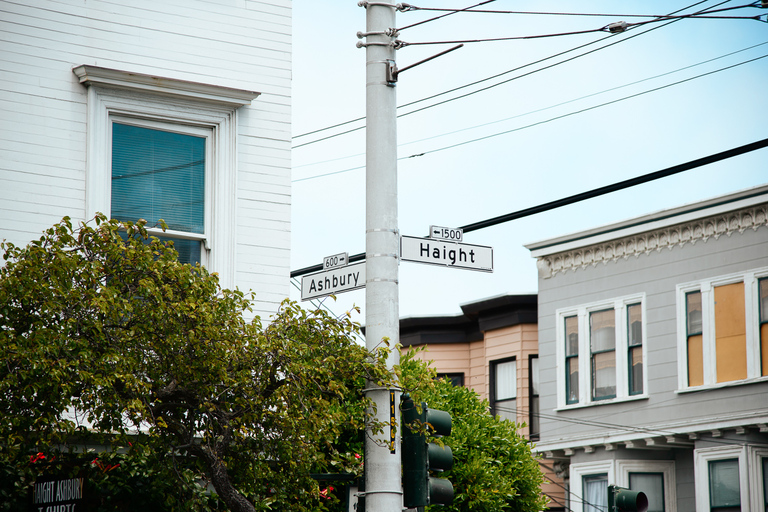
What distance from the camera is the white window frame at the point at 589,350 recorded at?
2366 centimetres

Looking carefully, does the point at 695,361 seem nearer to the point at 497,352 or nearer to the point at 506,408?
the point at 506,408

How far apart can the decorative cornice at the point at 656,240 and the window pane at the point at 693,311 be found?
4.07 feet

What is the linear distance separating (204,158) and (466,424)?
5239 mm

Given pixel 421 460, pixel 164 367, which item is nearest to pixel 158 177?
pixel 164 367

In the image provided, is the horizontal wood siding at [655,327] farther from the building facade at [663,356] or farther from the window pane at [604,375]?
the window pane at [604,375]

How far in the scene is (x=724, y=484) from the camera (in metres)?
21.7

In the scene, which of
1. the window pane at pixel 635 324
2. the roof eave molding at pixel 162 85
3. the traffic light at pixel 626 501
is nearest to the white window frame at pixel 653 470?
the window pane at pixel 635 324

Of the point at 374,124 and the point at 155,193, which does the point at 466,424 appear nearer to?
the point at 155,193

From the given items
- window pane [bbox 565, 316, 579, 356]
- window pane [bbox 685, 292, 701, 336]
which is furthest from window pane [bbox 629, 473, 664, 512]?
window pane [bbox 685, 292, 701, 336]

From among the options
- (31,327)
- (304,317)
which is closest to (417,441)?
(304,317)

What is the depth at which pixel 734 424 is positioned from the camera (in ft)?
69.6

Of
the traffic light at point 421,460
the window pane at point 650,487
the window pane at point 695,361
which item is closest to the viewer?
the traffic light at point 421,460

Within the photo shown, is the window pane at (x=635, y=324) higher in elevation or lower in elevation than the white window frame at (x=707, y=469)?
higher

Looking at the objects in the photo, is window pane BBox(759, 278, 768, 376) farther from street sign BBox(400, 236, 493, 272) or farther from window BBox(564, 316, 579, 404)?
street sign BBox(400, 236, 493, 272)
